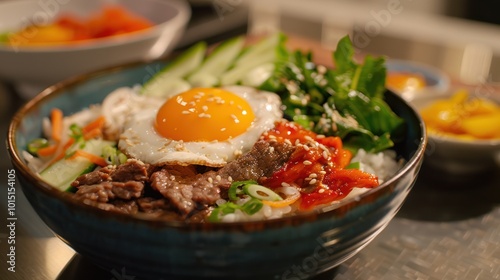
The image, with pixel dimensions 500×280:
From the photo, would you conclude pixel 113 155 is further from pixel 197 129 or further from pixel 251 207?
pixel 251 207

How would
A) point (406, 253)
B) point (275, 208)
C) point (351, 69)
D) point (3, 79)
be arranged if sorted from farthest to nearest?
point (3, 79)
point (351, 69)
point (406, 253)
point (275, 208)

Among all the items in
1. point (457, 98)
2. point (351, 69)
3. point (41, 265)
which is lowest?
point (41, 265)

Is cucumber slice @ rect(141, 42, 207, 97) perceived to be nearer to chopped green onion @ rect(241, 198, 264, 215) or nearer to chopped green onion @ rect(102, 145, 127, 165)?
chopped green onion @ rect(102, 145, 127, 165)

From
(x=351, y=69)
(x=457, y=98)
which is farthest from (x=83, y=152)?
(x=457, y=98)

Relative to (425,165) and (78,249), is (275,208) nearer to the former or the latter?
(78,249)

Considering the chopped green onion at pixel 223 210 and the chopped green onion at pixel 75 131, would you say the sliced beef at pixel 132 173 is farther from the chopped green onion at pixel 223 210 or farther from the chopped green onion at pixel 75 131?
the chopped green onion at pixel 75 131

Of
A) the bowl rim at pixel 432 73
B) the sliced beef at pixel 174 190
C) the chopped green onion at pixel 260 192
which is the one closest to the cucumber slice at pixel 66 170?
the sliced beef at pixel 174 190

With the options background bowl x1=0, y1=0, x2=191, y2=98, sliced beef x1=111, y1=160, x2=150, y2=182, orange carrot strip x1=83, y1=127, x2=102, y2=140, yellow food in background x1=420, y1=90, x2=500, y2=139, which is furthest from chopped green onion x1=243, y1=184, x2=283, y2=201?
background bowl x1=0, y1=0, x2=191, y2=98
